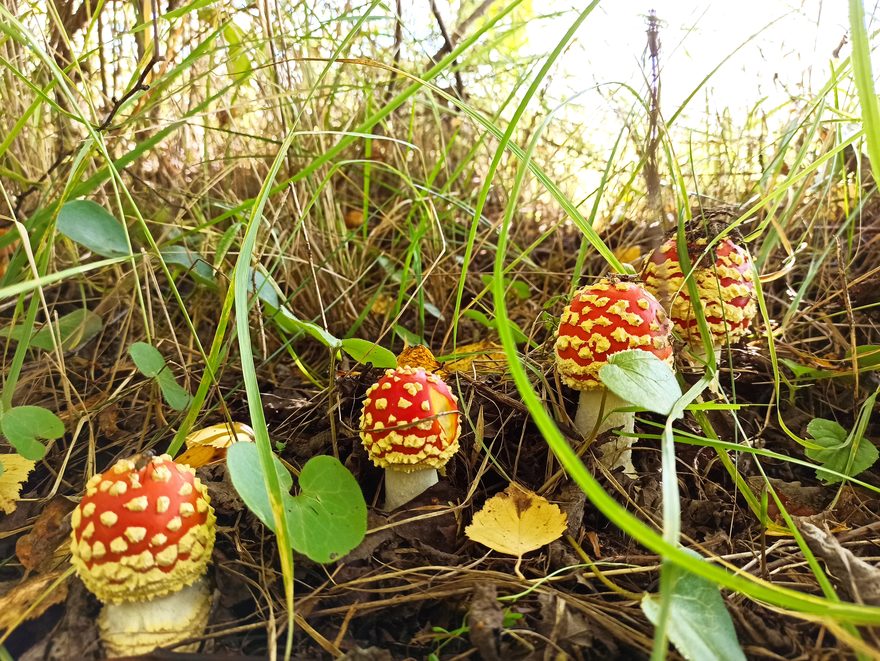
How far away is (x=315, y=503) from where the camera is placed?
3.71ft

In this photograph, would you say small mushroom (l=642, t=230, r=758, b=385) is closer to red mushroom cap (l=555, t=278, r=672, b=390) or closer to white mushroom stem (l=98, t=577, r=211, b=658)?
red mushroom cap (l=555, t=278, r=672, b=390)

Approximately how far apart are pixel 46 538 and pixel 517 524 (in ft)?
3.19

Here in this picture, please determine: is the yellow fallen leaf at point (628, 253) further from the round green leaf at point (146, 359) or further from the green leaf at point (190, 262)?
the round green leaf at point (146, 359)

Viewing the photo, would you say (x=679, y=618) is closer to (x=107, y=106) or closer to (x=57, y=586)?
(x=57, y=586)

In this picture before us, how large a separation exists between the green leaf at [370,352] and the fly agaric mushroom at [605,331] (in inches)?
16.1

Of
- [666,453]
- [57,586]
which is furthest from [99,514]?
[666,453]

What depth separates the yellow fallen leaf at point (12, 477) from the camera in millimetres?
1329

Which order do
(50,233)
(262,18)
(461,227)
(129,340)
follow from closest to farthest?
(50,233) → (262,18) → (129,340) → (461,227)

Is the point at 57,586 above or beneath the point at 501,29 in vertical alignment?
beneath

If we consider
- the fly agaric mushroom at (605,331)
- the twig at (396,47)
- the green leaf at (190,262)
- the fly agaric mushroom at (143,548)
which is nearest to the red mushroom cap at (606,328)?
the fly agaric mushroom at (605,331)

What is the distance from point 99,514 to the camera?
1.01 metres

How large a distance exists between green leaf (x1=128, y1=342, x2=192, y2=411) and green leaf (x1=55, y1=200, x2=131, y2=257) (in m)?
0.29

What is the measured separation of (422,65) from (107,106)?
1176 mm

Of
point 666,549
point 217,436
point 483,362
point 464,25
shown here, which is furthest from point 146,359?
point 464,25
